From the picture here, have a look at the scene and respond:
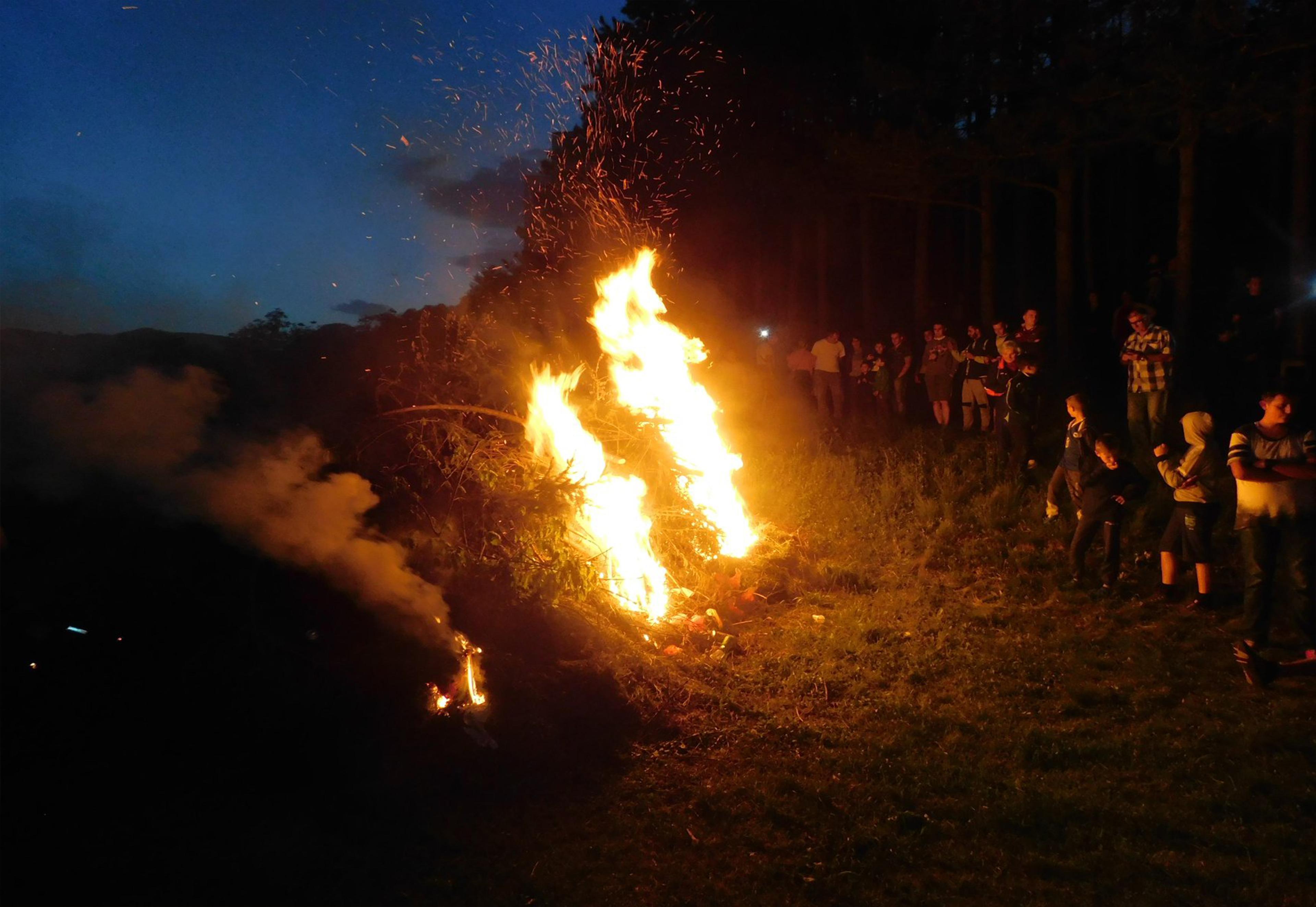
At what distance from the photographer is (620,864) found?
4.29 m

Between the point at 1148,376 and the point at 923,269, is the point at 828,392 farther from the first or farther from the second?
the point at 1148,376

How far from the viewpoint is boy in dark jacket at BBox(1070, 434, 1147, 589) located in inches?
296

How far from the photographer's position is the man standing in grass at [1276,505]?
19.7 ft

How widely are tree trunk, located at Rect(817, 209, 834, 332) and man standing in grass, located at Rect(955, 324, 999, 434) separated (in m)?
9.98

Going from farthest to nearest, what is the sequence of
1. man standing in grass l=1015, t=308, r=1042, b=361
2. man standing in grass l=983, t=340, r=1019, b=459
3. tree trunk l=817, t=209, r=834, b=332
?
tree trunk l=817, t=209, r=834, b=332 → man standing in grass l=1015, t=308, r=1042, b=361 → man standing in grass l=983, t=340, r=1019, b=459

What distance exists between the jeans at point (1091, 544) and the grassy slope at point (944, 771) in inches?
8.1

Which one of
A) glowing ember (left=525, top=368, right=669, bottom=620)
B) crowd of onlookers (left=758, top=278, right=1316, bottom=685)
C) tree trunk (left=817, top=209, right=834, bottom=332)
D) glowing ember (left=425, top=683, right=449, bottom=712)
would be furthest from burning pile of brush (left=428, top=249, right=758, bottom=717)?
tree trunk (left=817, top=209, right=834, bottom=332)

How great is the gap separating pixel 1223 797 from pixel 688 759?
9.63 feet

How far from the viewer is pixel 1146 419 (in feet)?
32.1

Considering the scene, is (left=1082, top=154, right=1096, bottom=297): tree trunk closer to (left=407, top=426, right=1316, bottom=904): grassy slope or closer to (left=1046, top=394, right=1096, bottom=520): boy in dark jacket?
(left=1046, top=394, right=1096, bottom=520): boy in dark jacket

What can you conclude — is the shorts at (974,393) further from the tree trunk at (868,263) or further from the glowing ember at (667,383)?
the tree trunk at (868,263)

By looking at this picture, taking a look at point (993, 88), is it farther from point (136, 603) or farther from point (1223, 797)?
point (136, 603)

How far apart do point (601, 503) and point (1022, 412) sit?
5.43 metres

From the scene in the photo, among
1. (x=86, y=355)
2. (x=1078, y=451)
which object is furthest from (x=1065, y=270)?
(x=86, y=355)
